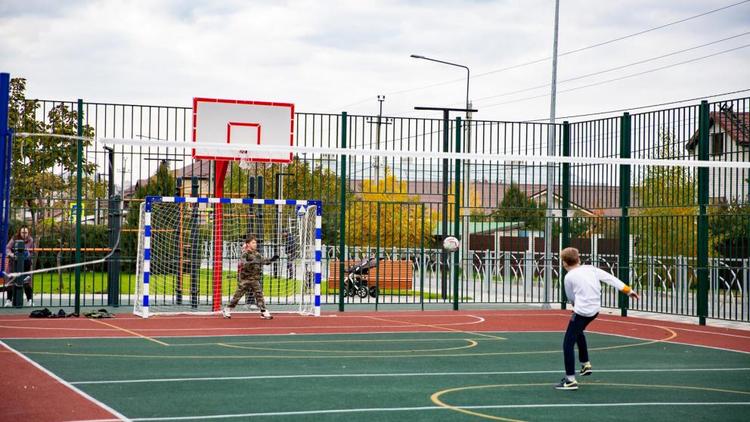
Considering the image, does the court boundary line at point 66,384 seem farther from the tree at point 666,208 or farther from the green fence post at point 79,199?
the tree at point 666,208

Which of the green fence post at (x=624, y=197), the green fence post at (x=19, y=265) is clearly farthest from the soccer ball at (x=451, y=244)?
the green fence post at (x=19, y=265)

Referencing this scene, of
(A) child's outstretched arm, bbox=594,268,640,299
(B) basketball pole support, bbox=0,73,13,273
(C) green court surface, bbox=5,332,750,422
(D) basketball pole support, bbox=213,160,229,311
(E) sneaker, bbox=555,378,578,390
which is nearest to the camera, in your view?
(B) basketball pole support, bbox=0,73,13,273

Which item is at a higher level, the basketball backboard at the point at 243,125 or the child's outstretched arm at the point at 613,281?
the basketball backboard at the point at 243,125

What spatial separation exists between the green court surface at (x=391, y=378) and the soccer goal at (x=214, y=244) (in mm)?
4699

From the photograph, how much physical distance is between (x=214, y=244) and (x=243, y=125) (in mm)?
2837

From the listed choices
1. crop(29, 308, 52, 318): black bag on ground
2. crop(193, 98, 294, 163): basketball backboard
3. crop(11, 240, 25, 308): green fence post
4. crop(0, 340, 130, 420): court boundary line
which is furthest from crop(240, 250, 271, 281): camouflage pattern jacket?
crop(0, 340, 130, 420): court boundary line

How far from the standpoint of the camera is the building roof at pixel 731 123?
20.9 meters

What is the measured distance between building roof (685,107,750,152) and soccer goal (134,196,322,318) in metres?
8.90

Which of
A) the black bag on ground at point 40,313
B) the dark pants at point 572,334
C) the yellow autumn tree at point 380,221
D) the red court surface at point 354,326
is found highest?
the yellow autumn tree at point 380,221

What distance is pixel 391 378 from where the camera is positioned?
40.5 ft

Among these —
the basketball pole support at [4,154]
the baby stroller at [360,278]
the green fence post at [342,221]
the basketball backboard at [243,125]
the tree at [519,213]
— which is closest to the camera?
the basketball pole support at [4,154]

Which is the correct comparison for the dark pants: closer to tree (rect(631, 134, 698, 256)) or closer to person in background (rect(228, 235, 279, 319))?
tree (rect(631, 134, 698, 256))

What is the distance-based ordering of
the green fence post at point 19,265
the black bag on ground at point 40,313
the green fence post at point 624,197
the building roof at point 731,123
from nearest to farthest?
the black bag on ground at point 40,313 → the building roof at point 731,123 → the green fence post at point 19,265 → the green fence post at point 624,197

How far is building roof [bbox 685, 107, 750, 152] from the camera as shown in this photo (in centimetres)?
2094
